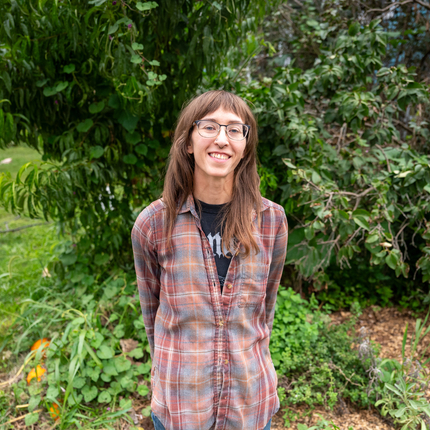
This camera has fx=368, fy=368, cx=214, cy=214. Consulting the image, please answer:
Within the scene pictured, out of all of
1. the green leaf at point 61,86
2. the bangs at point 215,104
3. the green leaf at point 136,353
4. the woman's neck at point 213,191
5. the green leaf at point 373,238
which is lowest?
the green leaf at point 136,353

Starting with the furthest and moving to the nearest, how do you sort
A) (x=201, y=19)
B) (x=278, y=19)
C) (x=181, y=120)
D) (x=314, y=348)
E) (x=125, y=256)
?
(x=278, y=19)
(x=125, y=256)
(x=314, y=348)
(x=201, y=19)
(x=181, y=120)

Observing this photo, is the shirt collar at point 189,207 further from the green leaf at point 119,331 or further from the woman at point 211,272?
the green leaf at point 119,331

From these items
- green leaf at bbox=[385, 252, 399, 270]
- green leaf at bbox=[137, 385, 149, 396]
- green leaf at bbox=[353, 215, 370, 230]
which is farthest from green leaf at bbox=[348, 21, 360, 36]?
green leaf at bbox=[137, 385, 149, 396]

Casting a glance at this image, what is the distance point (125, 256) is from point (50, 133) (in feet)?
3.58

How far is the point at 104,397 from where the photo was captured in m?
2.17

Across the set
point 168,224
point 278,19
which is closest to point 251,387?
point 168,224

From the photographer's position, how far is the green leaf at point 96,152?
2309 millimetres

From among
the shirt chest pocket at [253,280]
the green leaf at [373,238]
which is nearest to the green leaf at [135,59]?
the shirt chest pocket at [253,280]

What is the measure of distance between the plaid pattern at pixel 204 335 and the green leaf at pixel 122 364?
Result: 1.07 meters

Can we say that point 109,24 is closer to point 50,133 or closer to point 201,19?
point 201,19

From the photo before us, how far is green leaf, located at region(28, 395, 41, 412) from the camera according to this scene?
6.92ft

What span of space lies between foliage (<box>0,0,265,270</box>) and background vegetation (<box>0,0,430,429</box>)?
0.04 feet

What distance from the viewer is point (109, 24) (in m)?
1.75

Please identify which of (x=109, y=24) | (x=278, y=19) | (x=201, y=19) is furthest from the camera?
(x=278, y=19)
